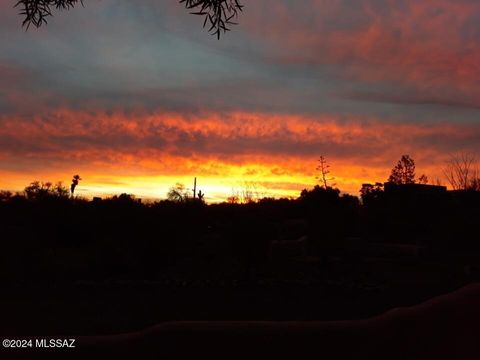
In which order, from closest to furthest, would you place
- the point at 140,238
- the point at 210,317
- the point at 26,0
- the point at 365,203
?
the point at 26,0 → the point at 210,317 → the point at 140,238 → the point at 365,203

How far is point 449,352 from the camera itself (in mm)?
3746

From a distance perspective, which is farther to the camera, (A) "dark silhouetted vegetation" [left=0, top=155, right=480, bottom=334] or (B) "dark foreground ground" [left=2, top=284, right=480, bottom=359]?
(A) "dark silhouetted vegetation" [left=0, top=155, right=480, bottom=334]

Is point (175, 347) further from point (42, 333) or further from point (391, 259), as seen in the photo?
point (391, 259)

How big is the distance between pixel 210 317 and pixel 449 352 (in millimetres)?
7241

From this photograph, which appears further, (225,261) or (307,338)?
(225,261)

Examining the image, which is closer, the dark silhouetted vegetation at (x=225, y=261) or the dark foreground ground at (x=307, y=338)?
the dark foreground ground at (x=307, y=338)

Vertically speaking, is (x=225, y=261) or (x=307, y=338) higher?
(x=225, y=261)

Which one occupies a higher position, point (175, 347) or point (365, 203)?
point (365, 203)

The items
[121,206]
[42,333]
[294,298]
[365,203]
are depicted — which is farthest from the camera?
[365,203]

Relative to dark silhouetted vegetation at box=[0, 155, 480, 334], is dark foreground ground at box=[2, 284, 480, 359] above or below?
below

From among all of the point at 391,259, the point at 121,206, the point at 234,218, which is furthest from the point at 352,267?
the point at 121,206

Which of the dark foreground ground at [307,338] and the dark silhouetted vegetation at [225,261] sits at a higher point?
the dark silhouetted vegetation at [225,261]

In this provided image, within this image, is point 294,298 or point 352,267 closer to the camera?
point 294,298

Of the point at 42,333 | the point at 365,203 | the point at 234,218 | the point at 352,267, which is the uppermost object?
the point at 365,203
